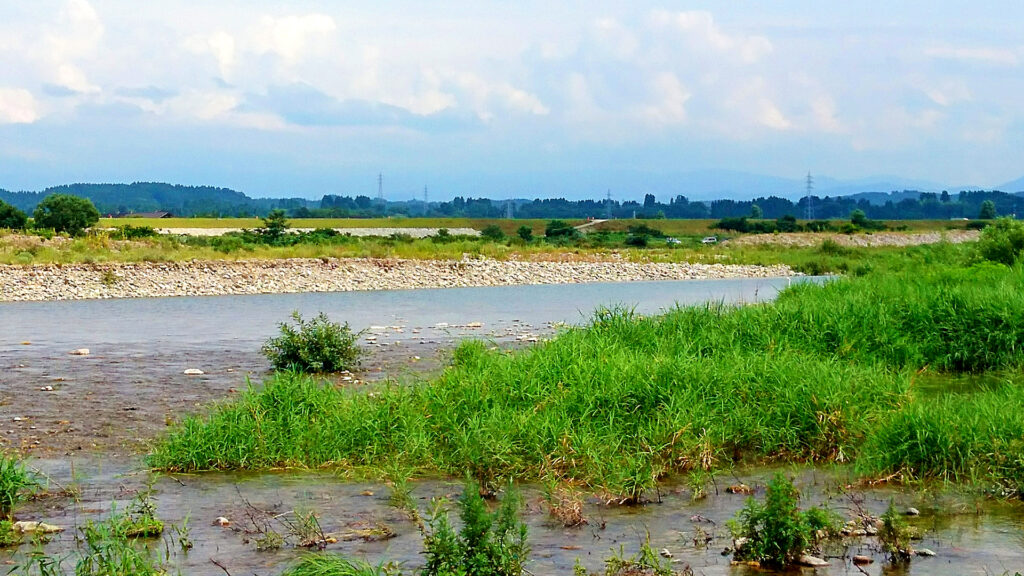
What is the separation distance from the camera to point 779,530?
21.0 ft

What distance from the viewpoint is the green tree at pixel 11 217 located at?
69500mm

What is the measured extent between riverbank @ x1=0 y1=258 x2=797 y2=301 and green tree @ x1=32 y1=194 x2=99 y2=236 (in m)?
26.4

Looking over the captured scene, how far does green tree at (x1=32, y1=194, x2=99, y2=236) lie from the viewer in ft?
223

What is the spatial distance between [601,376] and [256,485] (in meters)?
3.65

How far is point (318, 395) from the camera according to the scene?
414 inches

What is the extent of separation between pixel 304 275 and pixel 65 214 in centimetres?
3238

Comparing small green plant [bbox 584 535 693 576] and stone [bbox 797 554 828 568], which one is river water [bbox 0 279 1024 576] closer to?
stone [bbox 797 554 828 568]

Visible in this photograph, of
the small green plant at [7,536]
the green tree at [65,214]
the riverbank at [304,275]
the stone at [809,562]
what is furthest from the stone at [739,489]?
the green tree at [65,214]

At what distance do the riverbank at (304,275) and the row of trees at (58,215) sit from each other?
27.0 meters

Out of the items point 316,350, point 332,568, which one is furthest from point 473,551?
point 316,350

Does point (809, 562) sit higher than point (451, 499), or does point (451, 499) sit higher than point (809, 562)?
point (809, 562)

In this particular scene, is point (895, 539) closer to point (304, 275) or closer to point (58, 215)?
point (304, 275)

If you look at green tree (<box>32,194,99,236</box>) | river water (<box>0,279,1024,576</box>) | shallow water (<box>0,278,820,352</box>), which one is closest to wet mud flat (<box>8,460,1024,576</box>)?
river water (<box>0,279,1024,576</box>)

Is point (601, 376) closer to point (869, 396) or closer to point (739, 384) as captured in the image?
point (739, 384)
